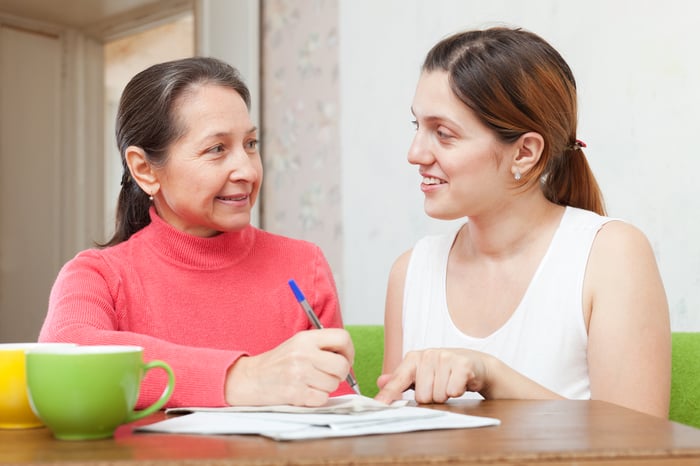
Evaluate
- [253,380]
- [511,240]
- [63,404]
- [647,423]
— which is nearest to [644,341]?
[511,240]

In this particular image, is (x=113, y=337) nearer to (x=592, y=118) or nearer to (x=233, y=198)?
(x=233, y=198)

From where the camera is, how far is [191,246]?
1.34 meters

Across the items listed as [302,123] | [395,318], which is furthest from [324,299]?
[302,123]

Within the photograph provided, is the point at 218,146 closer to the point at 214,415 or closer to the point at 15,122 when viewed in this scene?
the point at 214,415

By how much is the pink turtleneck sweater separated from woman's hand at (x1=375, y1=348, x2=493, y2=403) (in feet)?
0.72

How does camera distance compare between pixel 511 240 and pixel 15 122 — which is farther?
pixel 15 122

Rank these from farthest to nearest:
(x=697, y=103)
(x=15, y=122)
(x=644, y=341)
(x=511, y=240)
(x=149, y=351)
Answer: (x=15, y=122), (x=697, y=103), (x=511, y=240), (x=644, y=341), (x=149, y=351)

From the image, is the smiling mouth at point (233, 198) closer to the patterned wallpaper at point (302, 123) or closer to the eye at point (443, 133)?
the eye at point (443, 133)

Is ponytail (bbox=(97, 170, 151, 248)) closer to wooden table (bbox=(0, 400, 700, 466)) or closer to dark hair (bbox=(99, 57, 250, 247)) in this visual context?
dark hair (bbox=(99, 57, 250, 247))

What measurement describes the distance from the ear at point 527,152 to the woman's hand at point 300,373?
2.02 ft

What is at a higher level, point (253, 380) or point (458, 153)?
point (458, 153)

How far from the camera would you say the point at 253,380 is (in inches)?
35.2

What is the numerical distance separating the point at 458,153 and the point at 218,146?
37cm

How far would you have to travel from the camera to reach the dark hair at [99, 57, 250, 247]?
1.34 metres
